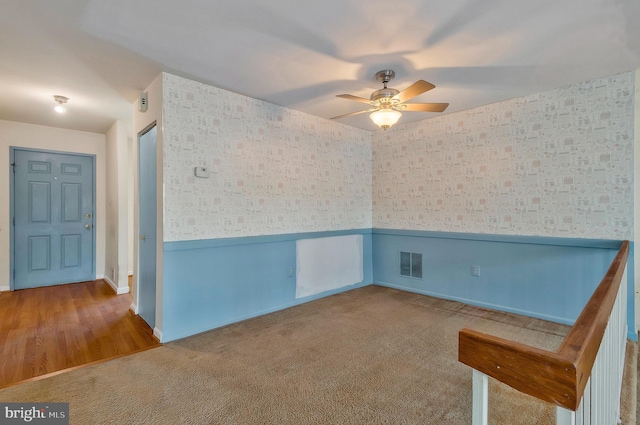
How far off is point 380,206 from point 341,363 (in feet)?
9.21

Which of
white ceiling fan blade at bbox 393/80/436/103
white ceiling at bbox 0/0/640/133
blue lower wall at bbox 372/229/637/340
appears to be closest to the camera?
white ceiling at bbox 0/0/640/133

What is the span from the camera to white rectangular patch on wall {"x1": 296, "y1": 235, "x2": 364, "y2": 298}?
12.8 feet

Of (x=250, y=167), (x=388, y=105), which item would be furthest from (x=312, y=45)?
(x=250, y=167)

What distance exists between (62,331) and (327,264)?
2.93m

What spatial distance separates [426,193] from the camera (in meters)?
4.18

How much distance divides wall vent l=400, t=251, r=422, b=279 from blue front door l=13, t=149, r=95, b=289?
500cm

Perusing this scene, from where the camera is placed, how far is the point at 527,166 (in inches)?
132

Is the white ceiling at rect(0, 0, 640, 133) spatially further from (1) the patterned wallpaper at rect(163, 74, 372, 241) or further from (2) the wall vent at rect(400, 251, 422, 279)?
(2) the wall vent at rect(400, 251, 422, 279)

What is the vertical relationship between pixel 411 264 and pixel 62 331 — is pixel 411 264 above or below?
above

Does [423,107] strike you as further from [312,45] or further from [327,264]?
[327,264]

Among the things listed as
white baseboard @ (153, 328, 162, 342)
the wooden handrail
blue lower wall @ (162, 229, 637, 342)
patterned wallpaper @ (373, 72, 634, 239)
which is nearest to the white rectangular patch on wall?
blue lower wall @ (162, 229, 637, 342)

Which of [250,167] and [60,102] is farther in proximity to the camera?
[60,102]

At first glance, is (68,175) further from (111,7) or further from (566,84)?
(566,84)

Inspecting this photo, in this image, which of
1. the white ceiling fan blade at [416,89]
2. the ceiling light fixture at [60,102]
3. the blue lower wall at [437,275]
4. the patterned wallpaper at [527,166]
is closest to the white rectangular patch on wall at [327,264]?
the blue lower wall at [437,275]
